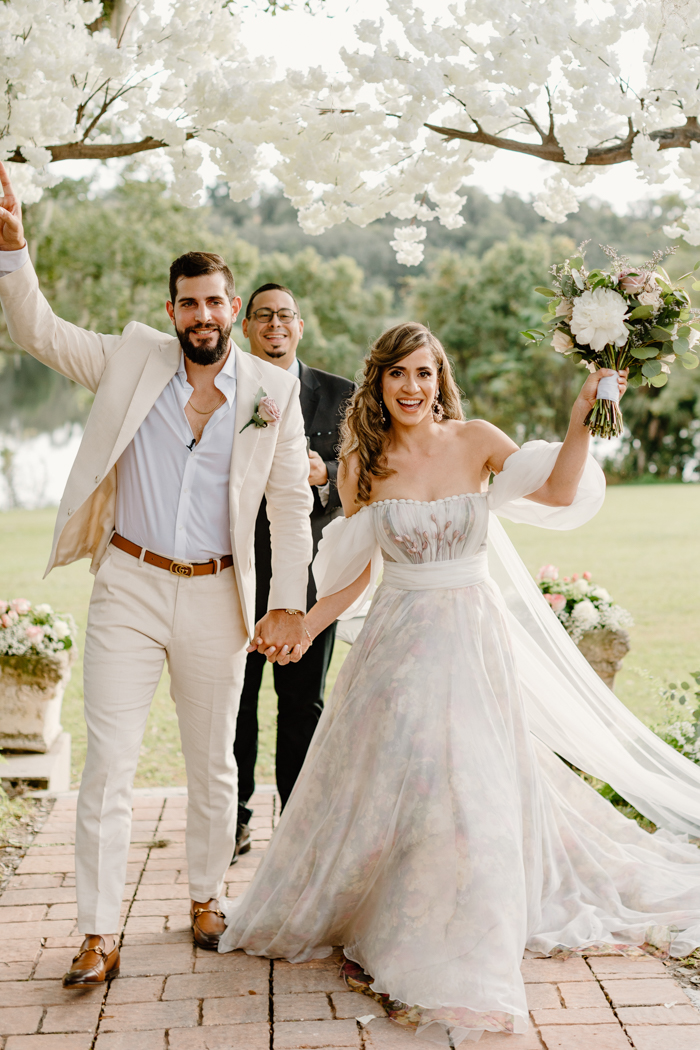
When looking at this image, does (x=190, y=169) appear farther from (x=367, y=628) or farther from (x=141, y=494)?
(x=367, y=628)

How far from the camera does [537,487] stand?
325 cm

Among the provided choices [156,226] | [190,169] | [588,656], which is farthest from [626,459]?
[190,169]

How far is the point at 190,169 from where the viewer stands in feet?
13.1

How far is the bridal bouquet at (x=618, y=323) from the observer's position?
2982mm

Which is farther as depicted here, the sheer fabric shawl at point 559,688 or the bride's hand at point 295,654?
the sheer fabric shawl at point 559,688

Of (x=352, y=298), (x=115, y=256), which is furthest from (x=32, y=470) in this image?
(x=352, y=298)

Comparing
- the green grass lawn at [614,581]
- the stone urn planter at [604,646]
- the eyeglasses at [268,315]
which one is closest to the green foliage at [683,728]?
the green grass lawn at [614,581]

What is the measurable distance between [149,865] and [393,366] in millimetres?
2239

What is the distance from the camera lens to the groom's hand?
10.6 feet

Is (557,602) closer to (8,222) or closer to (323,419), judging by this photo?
(323,419)

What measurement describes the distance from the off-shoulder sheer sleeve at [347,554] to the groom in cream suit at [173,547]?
185 mm

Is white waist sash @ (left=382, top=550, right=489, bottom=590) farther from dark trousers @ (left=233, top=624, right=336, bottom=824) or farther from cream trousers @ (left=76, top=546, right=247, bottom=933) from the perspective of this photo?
dark trousers @ (left=233, top=624, right=336, bottom=824)

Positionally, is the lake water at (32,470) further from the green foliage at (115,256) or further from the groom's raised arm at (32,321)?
the groom's raised arm at (32,321)

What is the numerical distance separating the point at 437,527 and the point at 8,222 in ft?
5.29
